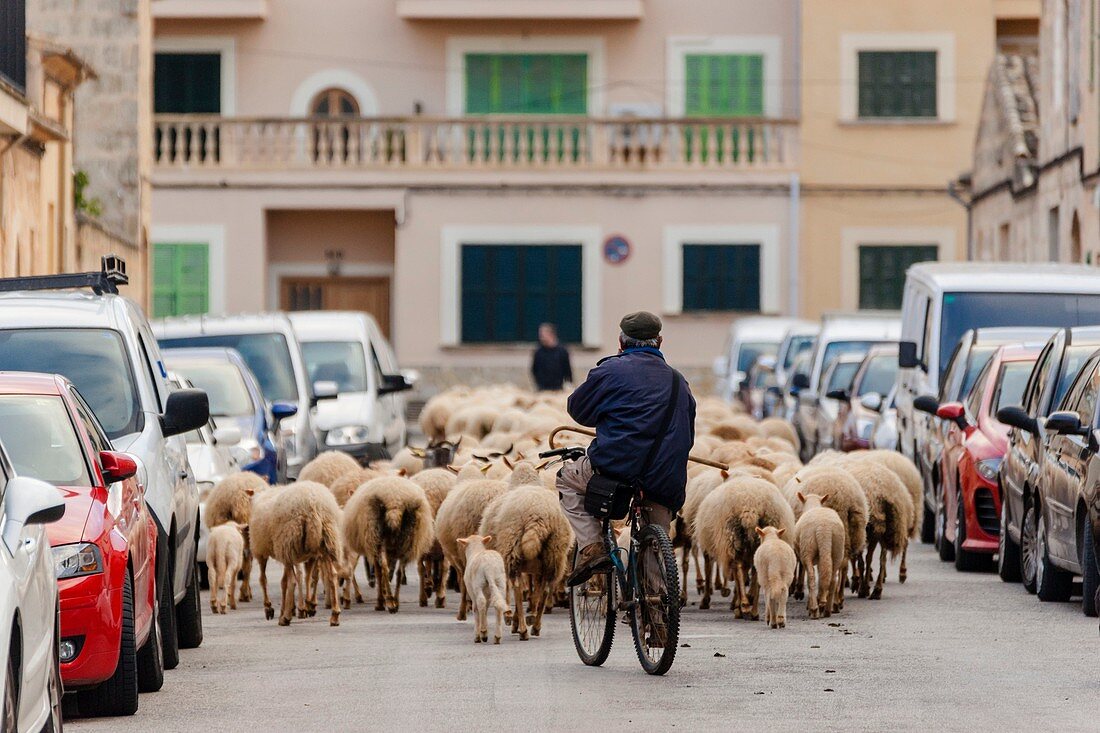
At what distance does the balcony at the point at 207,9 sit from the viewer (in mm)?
40562

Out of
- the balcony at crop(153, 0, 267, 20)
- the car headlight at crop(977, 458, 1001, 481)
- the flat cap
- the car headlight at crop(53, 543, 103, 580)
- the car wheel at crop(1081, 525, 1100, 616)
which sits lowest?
the car wheel at crop(1081, 525, 1100, 616)

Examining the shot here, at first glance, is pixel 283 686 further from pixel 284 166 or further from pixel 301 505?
pixel 284 166

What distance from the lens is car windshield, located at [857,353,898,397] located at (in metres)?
23.4

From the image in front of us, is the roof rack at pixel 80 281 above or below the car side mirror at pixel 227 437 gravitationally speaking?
above

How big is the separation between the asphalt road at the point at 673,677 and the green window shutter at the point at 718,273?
89.4 ft

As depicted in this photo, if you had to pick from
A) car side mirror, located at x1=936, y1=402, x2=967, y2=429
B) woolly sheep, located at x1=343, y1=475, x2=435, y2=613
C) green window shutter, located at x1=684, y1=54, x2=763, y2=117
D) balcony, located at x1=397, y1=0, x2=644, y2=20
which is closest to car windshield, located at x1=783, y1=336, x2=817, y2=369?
green window shutter, located at x1=684, y1=54, x2=763, y2=117

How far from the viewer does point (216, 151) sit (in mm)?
41062

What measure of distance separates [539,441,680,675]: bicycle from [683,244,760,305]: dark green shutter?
98.1 ft

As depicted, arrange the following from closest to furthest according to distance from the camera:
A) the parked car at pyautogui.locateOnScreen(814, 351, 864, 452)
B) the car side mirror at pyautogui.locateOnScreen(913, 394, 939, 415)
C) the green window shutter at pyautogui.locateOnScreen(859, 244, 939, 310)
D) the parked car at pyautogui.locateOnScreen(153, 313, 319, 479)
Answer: the car side mirror at pyautogui.locateOnScreen(913, 394, 939, 415) < the parked car at pyautogui.locateOnScreen(153, 313, 319, 479) < the parked car at pyautogui.locateOnScreen(814, 351, 864, 452) < the green window shutter at pyautogui.locateOnScreen(859, 244, 939, 310)

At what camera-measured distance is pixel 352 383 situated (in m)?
23.3

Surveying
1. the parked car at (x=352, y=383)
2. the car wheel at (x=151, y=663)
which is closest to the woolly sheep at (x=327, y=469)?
the car wheel at (x=151, y=663)

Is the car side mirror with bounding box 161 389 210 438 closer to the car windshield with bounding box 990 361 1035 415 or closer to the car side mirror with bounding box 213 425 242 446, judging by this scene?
the car side mirror with bounding box 213 425 242 446

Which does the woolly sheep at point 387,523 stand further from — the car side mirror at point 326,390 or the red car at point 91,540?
the car side mirror at point 326,390

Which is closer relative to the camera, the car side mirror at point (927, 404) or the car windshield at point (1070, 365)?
the car windshield at point (1070, 365)
